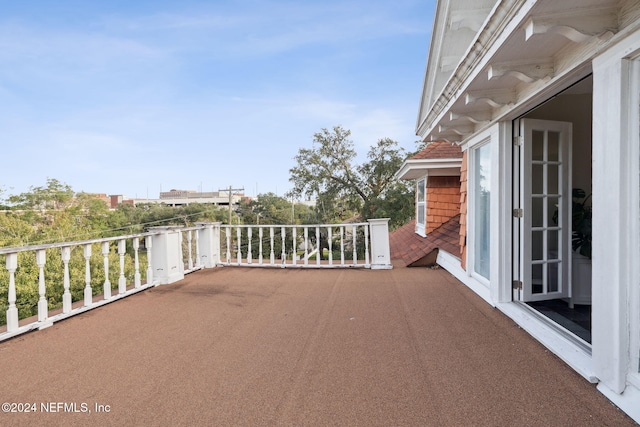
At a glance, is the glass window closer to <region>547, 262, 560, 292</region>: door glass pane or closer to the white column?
<region>547, 262, 560, 292</region>: door glass pane

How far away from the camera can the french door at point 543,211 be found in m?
3.02

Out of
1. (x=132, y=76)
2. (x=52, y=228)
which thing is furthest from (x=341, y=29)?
(x=52, y=228)

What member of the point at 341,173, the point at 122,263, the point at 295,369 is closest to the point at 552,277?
the point at 295,369

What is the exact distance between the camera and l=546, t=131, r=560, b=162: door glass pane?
10.5 ft

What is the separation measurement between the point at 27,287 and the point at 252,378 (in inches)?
584

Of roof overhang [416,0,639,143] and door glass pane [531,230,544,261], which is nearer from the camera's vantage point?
roof overhang [416,0,639,143]

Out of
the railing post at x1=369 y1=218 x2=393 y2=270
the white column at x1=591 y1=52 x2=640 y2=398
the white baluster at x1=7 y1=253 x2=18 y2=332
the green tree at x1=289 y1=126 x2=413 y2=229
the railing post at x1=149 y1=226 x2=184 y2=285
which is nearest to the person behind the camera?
the white column at x1=591 y1=52 x2=640 y2=398

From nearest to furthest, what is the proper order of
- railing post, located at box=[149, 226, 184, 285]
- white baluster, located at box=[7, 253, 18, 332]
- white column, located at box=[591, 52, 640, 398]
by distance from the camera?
white column, located at box=[591, 52, 640, 398], white baluster, located at box=[7, 253, 18, 332], railing post, located at box=[149, 226, 184, 285]

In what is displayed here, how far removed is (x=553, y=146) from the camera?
3.22 meters

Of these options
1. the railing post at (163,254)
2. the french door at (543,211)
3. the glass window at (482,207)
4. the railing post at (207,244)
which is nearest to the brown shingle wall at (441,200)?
the glass window at (482,207)

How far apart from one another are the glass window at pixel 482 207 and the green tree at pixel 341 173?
39.5 ft

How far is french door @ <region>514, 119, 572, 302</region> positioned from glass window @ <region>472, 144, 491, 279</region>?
0.40 m

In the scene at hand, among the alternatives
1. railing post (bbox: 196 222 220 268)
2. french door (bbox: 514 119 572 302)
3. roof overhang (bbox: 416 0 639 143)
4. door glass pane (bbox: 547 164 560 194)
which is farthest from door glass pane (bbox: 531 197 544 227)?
railing post (bbox: 196 222 220 268)

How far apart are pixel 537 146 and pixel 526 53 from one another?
1.44 meters
